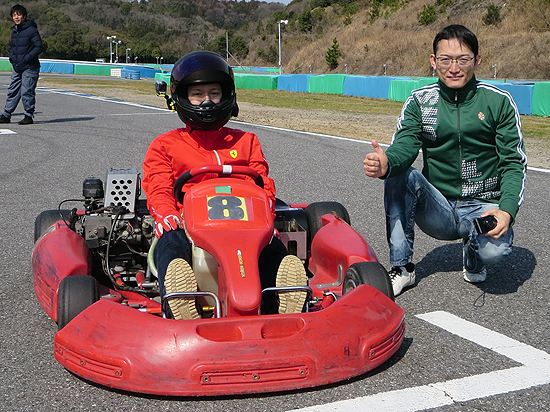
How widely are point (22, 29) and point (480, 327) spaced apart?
33.9 feet

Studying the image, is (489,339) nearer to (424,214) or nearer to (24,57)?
(424,214)

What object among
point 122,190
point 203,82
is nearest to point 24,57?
point 122,190

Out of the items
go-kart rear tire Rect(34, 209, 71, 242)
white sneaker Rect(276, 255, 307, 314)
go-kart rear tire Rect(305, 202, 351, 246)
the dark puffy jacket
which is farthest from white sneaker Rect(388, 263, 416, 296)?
the dark puffy jacket

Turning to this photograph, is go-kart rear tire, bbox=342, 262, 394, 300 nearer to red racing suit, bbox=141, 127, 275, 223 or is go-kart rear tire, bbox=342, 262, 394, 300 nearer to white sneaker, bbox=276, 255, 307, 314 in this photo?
white sneaker, bbox=276, 255, 307, 314

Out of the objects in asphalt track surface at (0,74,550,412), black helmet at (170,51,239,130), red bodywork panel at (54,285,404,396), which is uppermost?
black helmet at (170,51,239,130)

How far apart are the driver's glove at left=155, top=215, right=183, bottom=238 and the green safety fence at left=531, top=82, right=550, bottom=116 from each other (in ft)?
42.9

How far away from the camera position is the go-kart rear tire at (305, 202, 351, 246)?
3977 mm

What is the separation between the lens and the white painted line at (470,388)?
251 cm

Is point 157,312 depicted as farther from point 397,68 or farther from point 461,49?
point 397,68

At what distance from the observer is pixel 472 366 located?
2863 millimetres

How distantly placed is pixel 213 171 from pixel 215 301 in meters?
0.74

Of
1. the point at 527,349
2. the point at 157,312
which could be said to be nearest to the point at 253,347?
the point at 157,312

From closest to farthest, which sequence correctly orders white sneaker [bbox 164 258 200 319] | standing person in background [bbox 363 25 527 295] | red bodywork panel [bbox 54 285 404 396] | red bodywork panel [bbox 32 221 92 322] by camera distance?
red bodywork panel [bbox 54 285 404 396], white sneaker [bbox 164 258 200 319], red bodywork panel [bbox 32 221 92 322], standing person in background [bbox 363 25 527 295]

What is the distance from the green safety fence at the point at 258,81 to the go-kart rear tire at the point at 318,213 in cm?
2416
